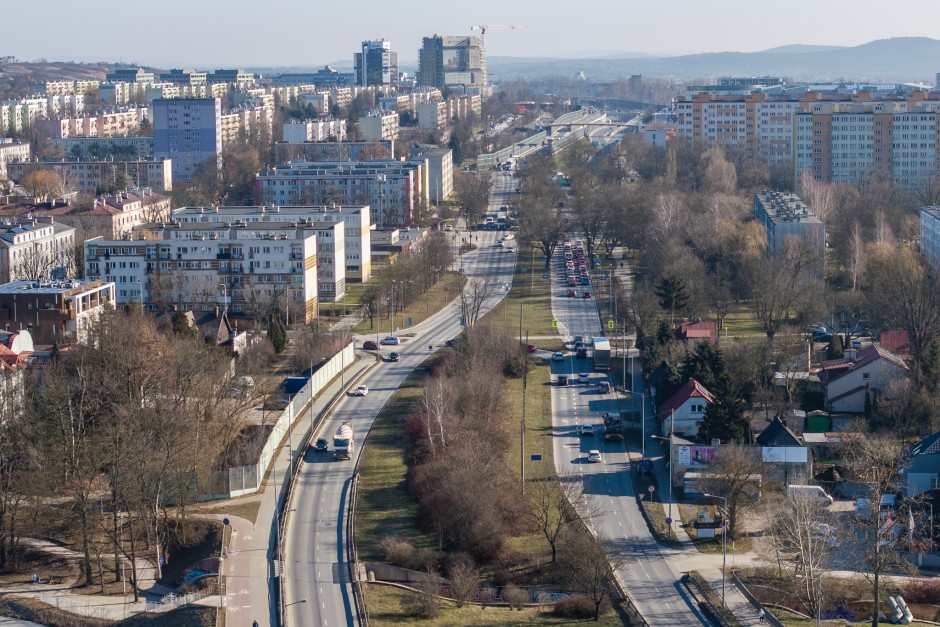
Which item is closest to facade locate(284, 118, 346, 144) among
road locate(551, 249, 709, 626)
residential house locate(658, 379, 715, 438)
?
road locate(551, 249, 709, 626)

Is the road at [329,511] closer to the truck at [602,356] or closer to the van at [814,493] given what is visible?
the truck at [602,356]

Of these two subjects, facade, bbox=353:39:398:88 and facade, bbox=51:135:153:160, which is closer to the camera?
facade, bbox=51:135:153:160

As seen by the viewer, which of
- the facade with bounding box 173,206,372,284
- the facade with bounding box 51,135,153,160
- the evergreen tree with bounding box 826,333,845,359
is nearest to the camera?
the evergreen tree with bounding box 826,333,845,359

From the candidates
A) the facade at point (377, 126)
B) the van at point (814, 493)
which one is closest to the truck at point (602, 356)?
the van at point (814, 493)

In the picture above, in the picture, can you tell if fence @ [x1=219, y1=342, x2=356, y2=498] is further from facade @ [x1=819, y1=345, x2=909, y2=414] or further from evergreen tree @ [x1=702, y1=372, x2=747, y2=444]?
facade @ [x1=819, y1=345, x2=909, y2=414]

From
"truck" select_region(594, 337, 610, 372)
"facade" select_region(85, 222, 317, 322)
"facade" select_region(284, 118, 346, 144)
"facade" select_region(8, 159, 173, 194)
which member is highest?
"facade" select_region(284, 118, 346, 144)

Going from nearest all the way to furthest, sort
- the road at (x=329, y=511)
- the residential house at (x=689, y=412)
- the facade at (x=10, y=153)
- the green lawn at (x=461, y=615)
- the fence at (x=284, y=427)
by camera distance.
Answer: the green lawn at (x=461, y=615) → the road at (x=329, y=511) → the fence at (x=284, y=427) → the residential house at (x=689, y=412) → the facade at (x=10, y=153)

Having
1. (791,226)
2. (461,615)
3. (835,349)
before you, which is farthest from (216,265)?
(461,615)
